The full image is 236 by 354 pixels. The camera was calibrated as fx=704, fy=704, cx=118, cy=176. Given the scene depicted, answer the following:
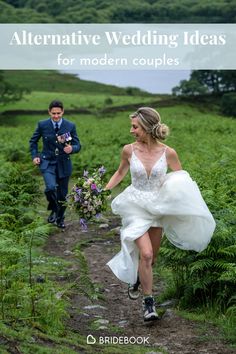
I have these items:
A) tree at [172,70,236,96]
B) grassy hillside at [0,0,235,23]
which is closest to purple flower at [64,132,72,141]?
tree at [172,70,236,96]

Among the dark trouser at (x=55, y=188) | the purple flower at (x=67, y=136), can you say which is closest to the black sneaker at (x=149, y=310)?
the purple flower at (x=67, y=136)

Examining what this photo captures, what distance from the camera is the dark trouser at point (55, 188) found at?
1391cm

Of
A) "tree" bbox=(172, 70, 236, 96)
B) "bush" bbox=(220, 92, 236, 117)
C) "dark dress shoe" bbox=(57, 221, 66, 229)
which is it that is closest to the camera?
"dark dress shoe" bbox=(57, 221, 66, 229)

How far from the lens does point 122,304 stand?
9.42 m

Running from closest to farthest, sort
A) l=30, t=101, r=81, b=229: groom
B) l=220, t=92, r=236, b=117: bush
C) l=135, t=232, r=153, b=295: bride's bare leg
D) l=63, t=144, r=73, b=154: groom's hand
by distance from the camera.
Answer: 1. l=135, t=232, r=153, b=295: bride's bare leg
2. l=63, t=144, r=73, b=154: groom's hand
3. l=30, t=101, r=81, b=229: groom
4. l=220, t=92, r=236, b=117: bush

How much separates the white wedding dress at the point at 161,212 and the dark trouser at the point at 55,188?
532 cm

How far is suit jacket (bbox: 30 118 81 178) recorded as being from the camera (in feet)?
44.8

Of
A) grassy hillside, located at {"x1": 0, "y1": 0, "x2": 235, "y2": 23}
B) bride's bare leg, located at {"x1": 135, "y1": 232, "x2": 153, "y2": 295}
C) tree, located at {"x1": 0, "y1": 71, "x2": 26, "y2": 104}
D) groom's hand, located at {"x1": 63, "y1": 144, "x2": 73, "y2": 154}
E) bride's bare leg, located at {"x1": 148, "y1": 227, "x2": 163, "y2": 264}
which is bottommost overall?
bride's bare leg, located at {"x1": 135, "y1": 232, "x2": 153, "y2": 295}

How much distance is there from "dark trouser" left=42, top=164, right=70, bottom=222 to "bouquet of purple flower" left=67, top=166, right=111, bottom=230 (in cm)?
488

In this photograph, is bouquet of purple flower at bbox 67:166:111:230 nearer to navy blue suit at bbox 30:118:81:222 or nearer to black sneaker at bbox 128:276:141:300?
black sneaker at bbox 128:276:141:300

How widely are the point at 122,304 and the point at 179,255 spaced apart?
1.19m

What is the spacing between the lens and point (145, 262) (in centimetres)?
832

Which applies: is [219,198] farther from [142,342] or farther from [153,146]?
[142,342]

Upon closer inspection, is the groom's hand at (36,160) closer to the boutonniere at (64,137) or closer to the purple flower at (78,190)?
the boutonniere at (64,137)
